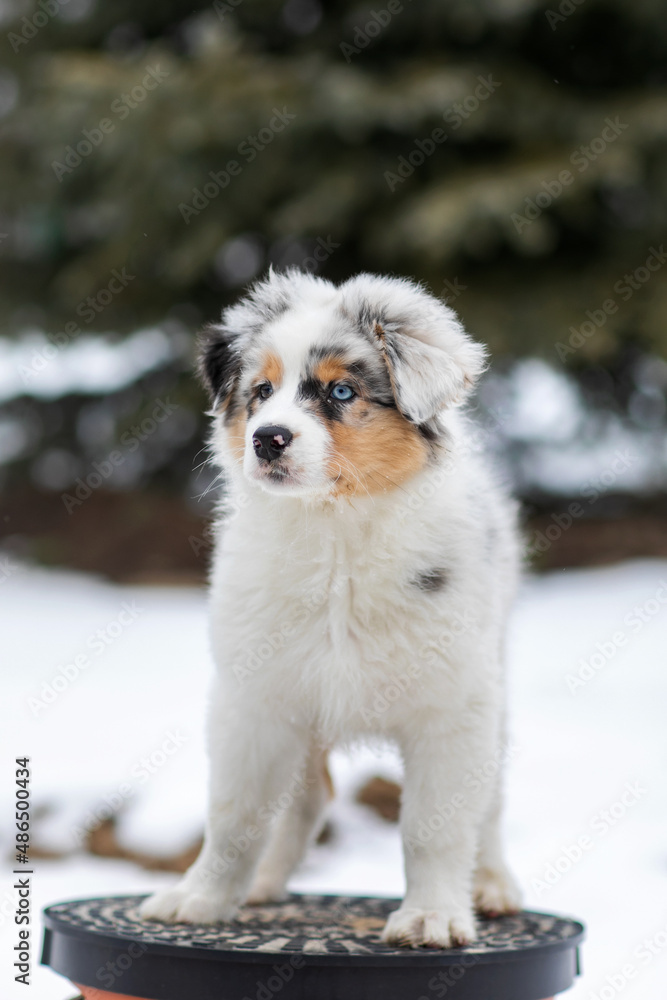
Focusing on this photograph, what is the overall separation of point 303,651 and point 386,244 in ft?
16.6

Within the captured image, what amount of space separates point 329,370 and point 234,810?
54.7 inches

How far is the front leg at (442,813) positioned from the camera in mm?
3180

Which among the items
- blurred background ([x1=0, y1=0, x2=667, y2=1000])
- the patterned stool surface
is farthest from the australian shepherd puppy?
blurred background ([x1=0, y1=0, x2=667, y2=1000])

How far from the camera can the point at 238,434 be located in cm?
345

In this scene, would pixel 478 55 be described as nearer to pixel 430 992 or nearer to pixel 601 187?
pixel 601 187

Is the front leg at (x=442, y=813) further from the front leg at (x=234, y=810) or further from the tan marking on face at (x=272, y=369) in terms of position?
the tan marking on face at (x=272, y=369)

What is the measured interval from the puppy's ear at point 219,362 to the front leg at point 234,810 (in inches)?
39.5

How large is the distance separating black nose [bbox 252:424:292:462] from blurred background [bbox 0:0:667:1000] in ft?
9.13

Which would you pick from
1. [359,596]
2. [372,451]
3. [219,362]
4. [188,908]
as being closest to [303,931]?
[188,908]

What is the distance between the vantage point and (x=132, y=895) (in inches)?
151

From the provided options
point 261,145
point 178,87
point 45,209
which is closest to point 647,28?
point 261,145

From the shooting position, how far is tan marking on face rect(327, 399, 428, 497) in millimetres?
3109

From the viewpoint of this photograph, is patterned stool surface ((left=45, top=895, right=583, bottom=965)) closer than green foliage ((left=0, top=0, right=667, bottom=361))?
Yes

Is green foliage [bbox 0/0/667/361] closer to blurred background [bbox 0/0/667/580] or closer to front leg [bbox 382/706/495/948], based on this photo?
blurred background [bbox 0/0/667/580]
